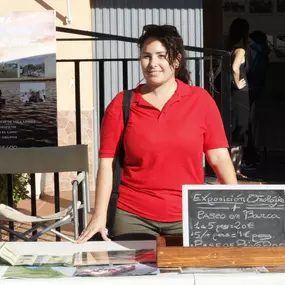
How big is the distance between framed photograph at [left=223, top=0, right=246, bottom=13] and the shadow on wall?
2.18 metres

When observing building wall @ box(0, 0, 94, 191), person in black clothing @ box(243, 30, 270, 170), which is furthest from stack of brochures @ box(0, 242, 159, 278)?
person in black clothing @ box(243, 30, 270, 170)

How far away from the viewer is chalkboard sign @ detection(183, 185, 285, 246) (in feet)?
8.76

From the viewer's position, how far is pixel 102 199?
3.18 metres

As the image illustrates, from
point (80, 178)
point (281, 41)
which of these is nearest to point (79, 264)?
point (80, 178)

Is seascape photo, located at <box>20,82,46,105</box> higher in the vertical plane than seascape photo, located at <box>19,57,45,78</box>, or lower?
lower

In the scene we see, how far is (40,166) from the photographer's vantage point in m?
5.16

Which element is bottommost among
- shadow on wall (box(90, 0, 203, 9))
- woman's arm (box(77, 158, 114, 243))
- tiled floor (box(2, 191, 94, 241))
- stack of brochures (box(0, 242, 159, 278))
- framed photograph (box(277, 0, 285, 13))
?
tiled floor (box(2, 191, 94, 241))

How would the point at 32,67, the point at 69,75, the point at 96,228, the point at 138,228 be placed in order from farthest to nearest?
1. the point at 69,75
2. the point at 32,67
3. the point at 138,228
4. the point at 96,228

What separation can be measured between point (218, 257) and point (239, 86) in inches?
208

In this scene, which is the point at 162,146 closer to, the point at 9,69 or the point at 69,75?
the point at 9,69

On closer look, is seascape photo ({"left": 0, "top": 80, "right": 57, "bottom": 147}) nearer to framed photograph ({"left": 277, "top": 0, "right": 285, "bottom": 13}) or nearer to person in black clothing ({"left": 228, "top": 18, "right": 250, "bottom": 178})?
person in black clothing ({"left": 228, "top": 18, "right": 250, "bottom": 178})

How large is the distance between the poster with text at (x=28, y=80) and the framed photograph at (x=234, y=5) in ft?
15.8

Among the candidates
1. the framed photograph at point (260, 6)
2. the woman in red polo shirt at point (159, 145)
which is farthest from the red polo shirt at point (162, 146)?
the framed photograph at point (260, 6)

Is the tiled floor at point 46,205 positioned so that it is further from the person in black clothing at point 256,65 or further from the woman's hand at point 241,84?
the person in black clothing at point 256,65
